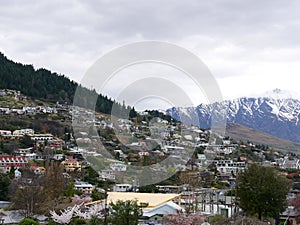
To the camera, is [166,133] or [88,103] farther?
[88,103]

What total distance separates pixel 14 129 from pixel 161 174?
28031 mm

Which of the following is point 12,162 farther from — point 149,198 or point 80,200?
point 80,200

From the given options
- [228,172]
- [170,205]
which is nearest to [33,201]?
[170,205]

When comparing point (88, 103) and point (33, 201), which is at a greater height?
point (88, 103)

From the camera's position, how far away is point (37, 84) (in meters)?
92.3

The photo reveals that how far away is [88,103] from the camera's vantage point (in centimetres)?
9025

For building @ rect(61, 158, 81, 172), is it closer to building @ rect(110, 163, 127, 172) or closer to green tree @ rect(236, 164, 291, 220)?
building @ rect(110, 163, 127, 172)

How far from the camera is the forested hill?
8950cm

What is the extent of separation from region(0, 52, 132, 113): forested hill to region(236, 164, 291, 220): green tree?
6740 centimetres

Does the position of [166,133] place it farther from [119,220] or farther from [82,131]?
[119,220]

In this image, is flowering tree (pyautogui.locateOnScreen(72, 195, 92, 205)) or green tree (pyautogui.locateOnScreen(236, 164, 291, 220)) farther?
flowering tree (pyautogui.locateOnScreen(72, 195, 92, 205))

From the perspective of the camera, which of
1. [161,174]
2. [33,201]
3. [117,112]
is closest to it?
[33,201]

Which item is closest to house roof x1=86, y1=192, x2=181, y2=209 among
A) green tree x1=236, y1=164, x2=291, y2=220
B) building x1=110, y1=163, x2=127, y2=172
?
green tree x1=236, y1=164, x2=291, y2=220

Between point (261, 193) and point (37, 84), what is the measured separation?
74035 mm
